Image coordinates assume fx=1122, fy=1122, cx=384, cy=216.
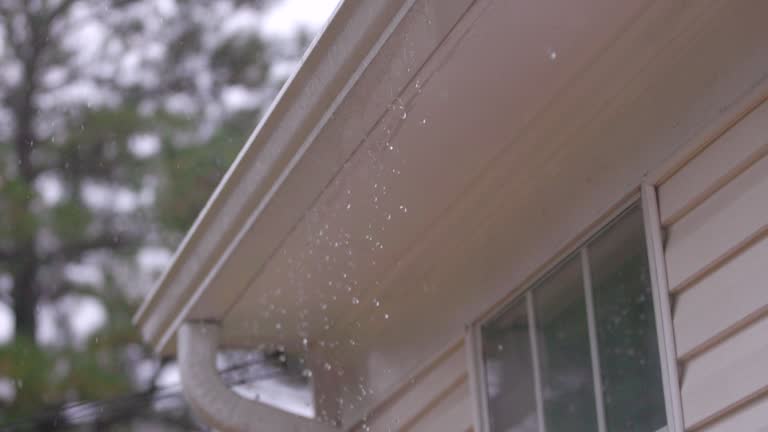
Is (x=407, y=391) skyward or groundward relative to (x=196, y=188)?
groundward

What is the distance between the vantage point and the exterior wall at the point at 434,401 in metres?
3.33

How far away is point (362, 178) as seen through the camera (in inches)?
114

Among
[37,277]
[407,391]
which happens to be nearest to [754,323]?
[407,391]

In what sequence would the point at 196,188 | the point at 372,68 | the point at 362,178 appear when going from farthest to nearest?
the point at 196,188, the point at 362,178, the point at 372,68

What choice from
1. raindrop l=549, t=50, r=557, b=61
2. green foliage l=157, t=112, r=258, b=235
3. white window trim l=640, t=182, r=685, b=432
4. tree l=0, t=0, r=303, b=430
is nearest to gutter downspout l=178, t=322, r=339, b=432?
white window trim l=640, t=182, r=685, b=432

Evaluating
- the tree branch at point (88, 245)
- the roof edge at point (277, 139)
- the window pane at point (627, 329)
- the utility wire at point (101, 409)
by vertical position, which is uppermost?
the tree branch at point (88, 245)

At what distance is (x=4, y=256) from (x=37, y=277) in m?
0.33

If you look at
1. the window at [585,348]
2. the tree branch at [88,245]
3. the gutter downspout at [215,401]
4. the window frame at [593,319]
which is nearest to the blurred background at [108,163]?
the tree branch at [88,245]

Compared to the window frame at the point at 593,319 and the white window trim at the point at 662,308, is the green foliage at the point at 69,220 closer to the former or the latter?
the window frame at the point at 593,319

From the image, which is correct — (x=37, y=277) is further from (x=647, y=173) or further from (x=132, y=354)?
(x=647, y=173)

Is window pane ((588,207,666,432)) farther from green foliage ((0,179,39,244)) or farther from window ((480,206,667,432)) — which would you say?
green foliage ((0,179,39,244))

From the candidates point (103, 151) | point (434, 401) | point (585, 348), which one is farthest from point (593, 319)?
point (103, 151)

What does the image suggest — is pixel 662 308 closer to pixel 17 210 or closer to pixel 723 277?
pixel 723 277

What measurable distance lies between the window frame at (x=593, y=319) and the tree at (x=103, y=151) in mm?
6161
